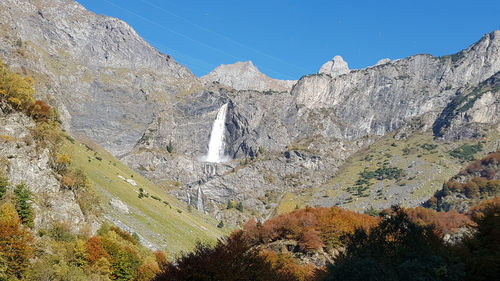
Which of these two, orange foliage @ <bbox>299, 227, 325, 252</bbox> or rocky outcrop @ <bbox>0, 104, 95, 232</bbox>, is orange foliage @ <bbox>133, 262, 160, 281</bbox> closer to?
rocky outcrop @ <bbox>0, 104, 95, 232</bbox>

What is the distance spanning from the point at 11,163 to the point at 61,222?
1282 centimetres

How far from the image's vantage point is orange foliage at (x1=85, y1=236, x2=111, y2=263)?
60.3 m

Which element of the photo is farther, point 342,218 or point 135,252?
point 342,218

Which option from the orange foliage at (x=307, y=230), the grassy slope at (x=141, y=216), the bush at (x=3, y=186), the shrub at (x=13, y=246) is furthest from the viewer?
the grassy slope at (x=141, y=216)

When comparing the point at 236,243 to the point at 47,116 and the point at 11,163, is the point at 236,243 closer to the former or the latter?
the point at 11,163

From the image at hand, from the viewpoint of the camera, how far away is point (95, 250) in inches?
2420

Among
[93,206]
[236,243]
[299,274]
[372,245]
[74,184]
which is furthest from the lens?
[93,206]

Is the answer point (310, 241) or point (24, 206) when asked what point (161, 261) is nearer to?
point (24, 206)

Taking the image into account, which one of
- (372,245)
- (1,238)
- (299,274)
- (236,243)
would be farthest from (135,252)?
(372,245)

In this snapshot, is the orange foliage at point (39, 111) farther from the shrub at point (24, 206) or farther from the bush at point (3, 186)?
the shrub at point (24, 206)

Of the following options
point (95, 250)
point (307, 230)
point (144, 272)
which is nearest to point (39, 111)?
point (95, 250)

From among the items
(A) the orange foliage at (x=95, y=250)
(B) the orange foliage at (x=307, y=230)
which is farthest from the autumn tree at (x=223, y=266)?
(B) the orange foliage at (x=307, y=230)

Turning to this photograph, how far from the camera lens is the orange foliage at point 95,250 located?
6034 centimetres

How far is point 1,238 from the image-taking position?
162 feet
